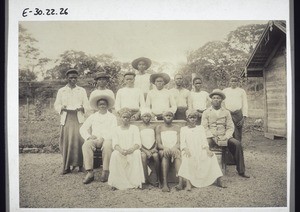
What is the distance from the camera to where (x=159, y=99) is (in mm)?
2715

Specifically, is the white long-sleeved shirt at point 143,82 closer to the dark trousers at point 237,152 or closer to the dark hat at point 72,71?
the dark hat at point 72,71

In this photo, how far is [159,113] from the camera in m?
2.72

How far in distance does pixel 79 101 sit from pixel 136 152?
0.62m

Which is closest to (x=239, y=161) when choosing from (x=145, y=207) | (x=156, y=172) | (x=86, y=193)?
(x=156, y=172)

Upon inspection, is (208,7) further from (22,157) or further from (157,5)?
(22,157)

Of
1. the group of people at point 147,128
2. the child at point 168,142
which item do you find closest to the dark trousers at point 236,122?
the group of people at point 147,128

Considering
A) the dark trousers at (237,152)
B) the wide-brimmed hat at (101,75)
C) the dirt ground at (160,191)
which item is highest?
the wide-brimmed hat at (101,75)

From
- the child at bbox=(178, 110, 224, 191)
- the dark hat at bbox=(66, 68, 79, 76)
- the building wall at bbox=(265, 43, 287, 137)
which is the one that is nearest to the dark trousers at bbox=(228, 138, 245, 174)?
the child at bbox=(178, 110, 224, 191)

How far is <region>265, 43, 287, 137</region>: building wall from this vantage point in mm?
2691

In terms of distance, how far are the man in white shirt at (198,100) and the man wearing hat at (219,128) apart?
33 millimetres

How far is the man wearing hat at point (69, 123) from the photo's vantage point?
8.84ft

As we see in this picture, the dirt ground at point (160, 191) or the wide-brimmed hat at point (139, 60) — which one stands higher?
the wide-brimmed hat at point (139, 60)

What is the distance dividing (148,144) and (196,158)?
0.40 m

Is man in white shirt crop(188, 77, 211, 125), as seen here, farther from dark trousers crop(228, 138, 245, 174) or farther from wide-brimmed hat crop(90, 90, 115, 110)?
wide-brimmed hat crop(90, 90, 115, 110)
